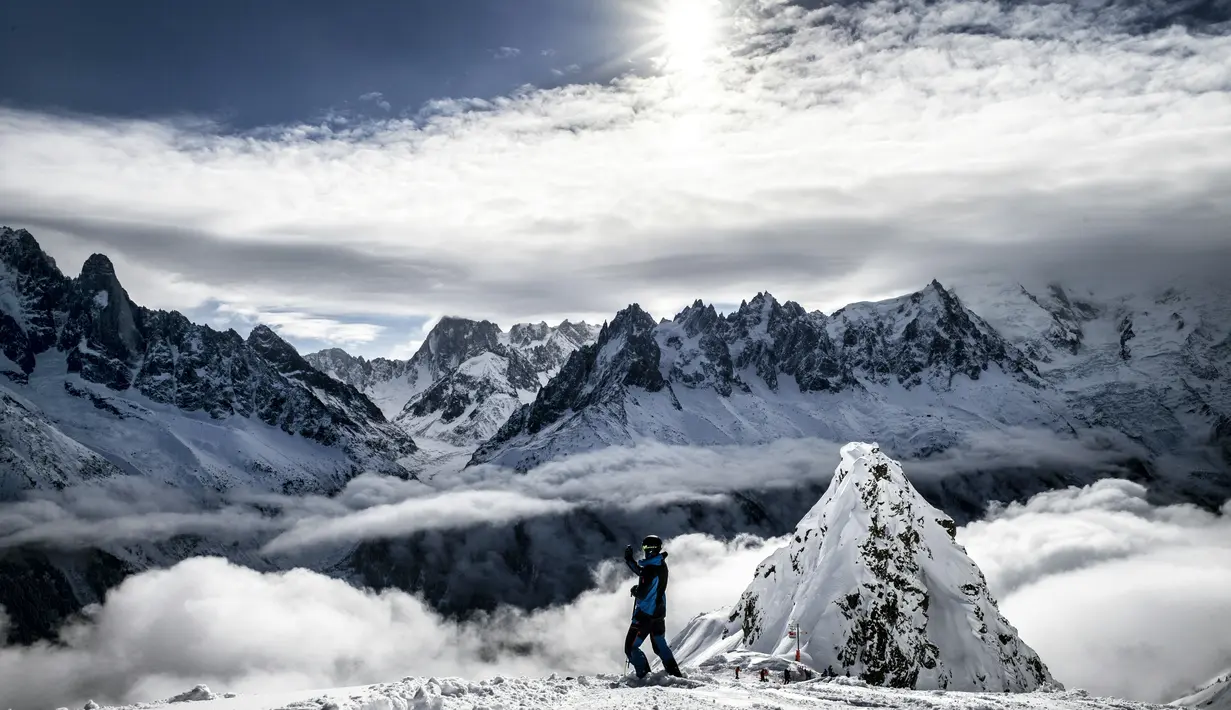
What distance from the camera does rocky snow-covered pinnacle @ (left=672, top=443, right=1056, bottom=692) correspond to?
169 ft

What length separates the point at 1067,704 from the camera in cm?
2197

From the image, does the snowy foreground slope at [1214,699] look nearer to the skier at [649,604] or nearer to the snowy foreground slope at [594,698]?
the snowy foreground slope at [594,698]

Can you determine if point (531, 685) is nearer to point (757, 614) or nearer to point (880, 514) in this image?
point (880, 514)

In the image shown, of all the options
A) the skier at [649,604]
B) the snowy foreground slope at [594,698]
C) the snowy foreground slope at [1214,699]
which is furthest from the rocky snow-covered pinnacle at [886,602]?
the skier at [649,604]

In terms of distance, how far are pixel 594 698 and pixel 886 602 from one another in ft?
137

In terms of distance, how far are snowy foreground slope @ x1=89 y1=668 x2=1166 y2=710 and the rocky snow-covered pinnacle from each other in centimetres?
2963

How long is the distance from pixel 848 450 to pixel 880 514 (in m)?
11.4

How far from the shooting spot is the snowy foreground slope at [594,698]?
14.6 meters

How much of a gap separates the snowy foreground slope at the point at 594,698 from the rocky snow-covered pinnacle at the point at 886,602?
29.6 metres

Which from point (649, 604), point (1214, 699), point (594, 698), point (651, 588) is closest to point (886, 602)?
point (1214, 699)

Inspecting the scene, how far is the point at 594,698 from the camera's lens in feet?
55.6

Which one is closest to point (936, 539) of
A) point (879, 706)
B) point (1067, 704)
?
point (1067, 704)

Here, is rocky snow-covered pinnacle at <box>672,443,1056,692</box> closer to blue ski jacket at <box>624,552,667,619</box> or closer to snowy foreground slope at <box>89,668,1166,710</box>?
snowy foreground slope at <box>89,668,1166,710</box>

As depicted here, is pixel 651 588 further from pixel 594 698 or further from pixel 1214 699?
pixel 1214 699
